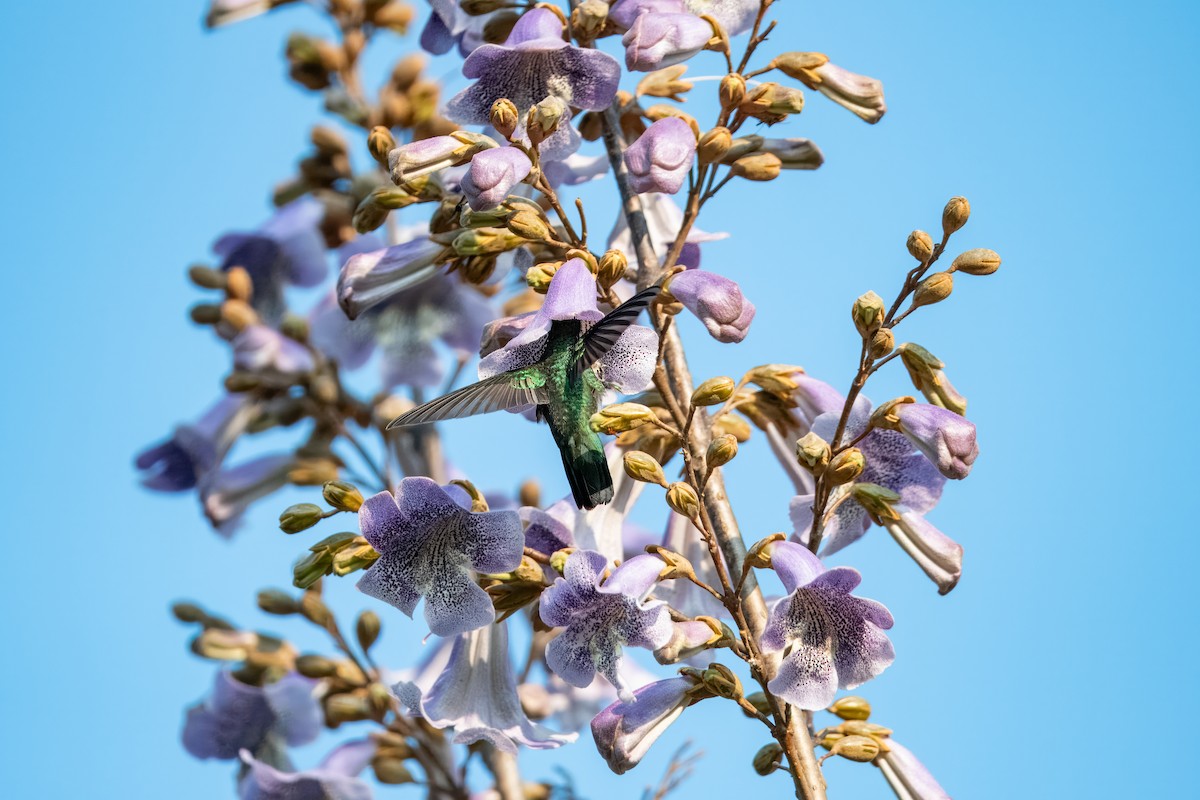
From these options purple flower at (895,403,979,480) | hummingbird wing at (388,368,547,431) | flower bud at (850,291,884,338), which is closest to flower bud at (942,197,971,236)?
flower bud at (850,291,884,338)

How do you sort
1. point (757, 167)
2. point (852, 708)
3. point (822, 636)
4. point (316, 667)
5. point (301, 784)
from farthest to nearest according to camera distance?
point (316, 667) → point (301, 784) → point (757, 167) → point (852, 708) → point (822, 636)

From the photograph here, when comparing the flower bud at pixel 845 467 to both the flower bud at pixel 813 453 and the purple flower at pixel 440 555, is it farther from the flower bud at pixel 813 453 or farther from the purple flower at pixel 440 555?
the purple flower at pixel 440 555

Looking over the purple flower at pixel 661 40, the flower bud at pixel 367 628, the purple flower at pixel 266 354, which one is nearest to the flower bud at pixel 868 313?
the purple flower at pixel 661 40

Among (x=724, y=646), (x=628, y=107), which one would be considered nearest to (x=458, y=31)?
(x=628, y=107)

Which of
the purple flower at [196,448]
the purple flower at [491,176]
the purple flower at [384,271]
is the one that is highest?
the purple flower at [196,448]

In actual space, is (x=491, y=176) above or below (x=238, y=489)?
below

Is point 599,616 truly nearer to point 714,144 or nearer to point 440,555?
point 440,555

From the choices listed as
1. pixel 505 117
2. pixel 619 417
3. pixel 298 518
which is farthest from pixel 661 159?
pixel 298 518

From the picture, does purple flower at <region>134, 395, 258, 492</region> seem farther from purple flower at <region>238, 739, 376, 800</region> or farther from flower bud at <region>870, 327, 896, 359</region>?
flower bud at <region>870, 327, 896, 359</region>

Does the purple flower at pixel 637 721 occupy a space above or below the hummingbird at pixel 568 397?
below
